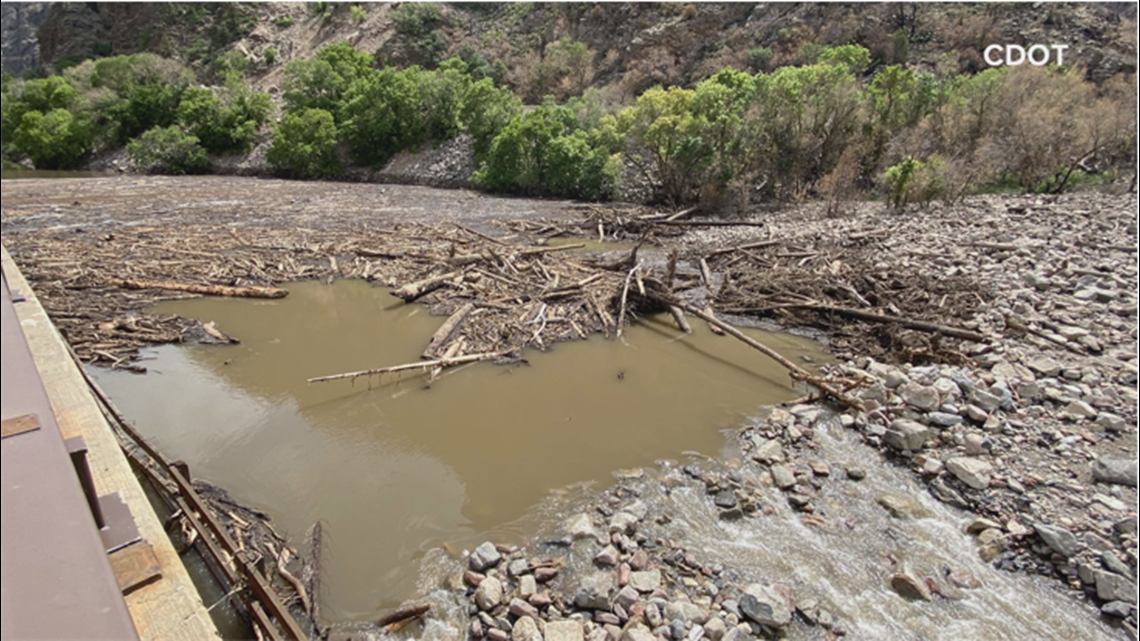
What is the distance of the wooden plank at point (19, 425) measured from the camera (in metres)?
1.54

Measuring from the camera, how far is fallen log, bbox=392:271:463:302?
39.4ft

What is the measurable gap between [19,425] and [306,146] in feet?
121

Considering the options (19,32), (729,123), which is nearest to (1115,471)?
(729,123)

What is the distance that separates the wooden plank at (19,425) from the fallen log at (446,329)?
25.3 feet

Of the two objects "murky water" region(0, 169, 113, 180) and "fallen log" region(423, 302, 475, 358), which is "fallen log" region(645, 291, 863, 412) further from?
"murky water" region(0, 169, 113, 180)

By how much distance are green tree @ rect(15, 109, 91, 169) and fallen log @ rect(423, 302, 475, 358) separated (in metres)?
42.4

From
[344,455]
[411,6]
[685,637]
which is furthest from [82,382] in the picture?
[411,6]

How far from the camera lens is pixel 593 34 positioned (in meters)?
51.3

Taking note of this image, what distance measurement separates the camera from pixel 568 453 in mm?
6965

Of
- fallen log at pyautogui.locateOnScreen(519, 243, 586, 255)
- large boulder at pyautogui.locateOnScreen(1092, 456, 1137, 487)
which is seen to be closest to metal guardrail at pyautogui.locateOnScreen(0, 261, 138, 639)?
large boulder at pyautogui.locateOnScreen(1092, 456, 1137, 487)

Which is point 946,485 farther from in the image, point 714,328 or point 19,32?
point 19,32

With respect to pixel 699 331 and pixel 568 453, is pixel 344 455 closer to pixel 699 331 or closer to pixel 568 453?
pixel 568 453

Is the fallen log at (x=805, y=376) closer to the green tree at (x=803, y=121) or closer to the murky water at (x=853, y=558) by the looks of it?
the murky water at (x=853, y=558)

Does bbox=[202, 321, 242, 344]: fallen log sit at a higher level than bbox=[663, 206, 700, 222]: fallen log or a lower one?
lower
